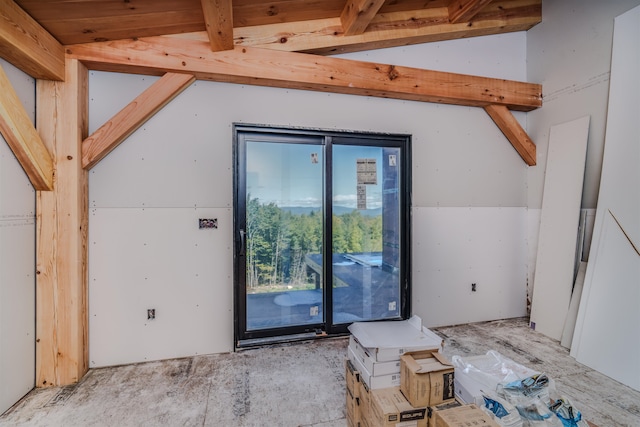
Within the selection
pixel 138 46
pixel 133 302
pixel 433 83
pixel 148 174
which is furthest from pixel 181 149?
pixel 433 83

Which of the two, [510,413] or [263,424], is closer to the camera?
[510,413]

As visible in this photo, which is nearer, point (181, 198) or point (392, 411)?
point (392, 411)

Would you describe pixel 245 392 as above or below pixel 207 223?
below

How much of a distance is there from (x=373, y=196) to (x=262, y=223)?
1.17 metres

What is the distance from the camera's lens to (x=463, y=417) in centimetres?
125

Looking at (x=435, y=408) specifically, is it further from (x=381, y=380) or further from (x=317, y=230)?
(x=317, y=230)

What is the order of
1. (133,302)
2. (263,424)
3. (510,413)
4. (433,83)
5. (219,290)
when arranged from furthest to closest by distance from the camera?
(433,83) < (219,290) < (133,302) < (263,424) < (510,413)

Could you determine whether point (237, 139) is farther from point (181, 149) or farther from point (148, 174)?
point (148, 174)

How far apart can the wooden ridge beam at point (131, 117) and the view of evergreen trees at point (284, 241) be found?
43.2 inches

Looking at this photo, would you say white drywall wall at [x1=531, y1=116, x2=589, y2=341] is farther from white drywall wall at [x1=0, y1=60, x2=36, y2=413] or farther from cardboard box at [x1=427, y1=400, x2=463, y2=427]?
white drywall wall at [x1=0, y1=60, x2=36, y2=413]

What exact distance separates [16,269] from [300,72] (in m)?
2.54

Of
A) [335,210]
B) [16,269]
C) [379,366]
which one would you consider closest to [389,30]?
[335,210]

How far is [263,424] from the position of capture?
185 centimetres

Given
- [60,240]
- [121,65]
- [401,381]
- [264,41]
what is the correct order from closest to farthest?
[401,381], [60,240], [121,65], [264,41]
